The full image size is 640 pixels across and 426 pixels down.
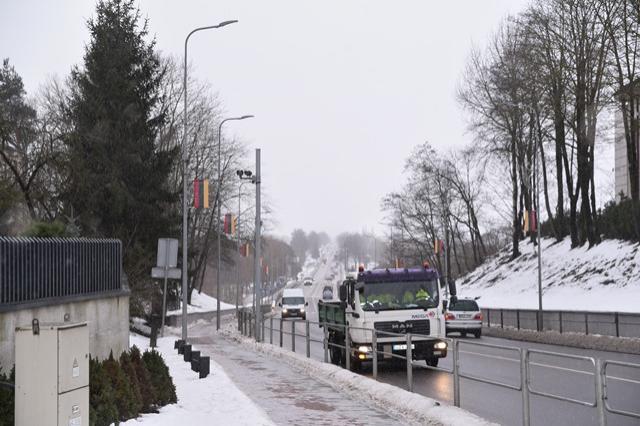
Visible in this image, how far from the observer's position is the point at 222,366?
75.3ft

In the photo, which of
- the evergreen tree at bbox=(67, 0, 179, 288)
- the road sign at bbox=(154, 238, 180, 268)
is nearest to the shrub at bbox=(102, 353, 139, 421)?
the road sign at bbox=(154, 238, 180, 268)

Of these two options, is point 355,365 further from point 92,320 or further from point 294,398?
point 92,320

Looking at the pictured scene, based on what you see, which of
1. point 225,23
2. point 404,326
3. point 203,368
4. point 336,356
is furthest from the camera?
point 225,23

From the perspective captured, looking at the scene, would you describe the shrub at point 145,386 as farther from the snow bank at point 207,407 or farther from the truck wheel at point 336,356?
the truck wheel at point 336,356

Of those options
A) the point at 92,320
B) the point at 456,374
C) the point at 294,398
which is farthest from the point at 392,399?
the point at 92,320

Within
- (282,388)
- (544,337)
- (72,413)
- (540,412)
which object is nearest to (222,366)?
(282,388)

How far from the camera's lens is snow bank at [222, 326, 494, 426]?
1254 cm

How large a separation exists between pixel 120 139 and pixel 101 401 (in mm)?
31560

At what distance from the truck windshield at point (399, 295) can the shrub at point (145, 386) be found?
9.16 metres

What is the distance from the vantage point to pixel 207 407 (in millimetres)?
14234

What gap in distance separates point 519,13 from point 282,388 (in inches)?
1326

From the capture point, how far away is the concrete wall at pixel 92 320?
36.4 ft

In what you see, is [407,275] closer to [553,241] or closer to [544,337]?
[544,337]

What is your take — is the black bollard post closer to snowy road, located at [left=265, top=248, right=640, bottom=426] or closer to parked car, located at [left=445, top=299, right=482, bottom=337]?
snowy road, located at [left=265, top=248, right=640, bottom=426]
